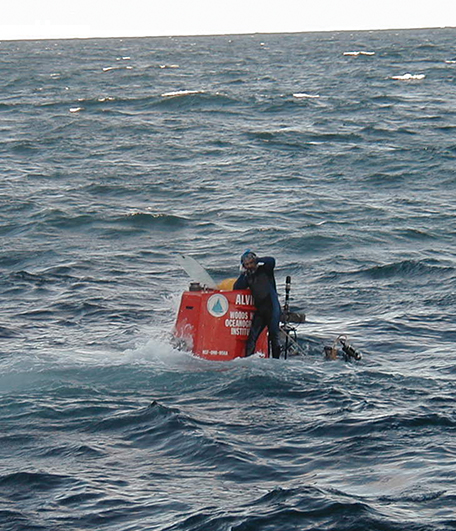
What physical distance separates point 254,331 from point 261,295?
49 centimetres

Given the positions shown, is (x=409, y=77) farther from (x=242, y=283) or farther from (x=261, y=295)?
(x=261, y=295)

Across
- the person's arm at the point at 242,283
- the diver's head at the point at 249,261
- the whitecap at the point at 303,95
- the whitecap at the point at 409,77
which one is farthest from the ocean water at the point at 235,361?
the whitecap at the point at 409,77

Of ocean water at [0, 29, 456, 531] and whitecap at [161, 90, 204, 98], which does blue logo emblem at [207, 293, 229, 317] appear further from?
whitecap at [161, 90, 204, 98]

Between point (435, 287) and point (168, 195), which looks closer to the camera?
point (435, 287)

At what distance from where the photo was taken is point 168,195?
28156 millimetres

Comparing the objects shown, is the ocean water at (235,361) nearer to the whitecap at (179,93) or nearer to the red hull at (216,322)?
the red hull at (216,322)

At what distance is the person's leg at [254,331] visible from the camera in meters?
13.2

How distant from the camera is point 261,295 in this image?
43.0ft

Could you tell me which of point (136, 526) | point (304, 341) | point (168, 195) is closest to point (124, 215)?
point (168, 195)

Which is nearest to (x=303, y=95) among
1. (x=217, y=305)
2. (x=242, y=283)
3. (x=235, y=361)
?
(x=242, y=283)

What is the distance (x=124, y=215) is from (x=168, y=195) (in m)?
3.16

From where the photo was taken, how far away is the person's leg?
1316 cm

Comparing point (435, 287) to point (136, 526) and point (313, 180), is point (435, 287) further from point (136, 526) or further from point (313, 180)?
point (313, 180)

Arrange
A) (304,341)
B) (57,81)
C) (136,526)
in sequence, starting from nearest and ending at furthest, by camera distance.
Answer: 1. (136,526)
2. (304,341)
3. (57,81)
